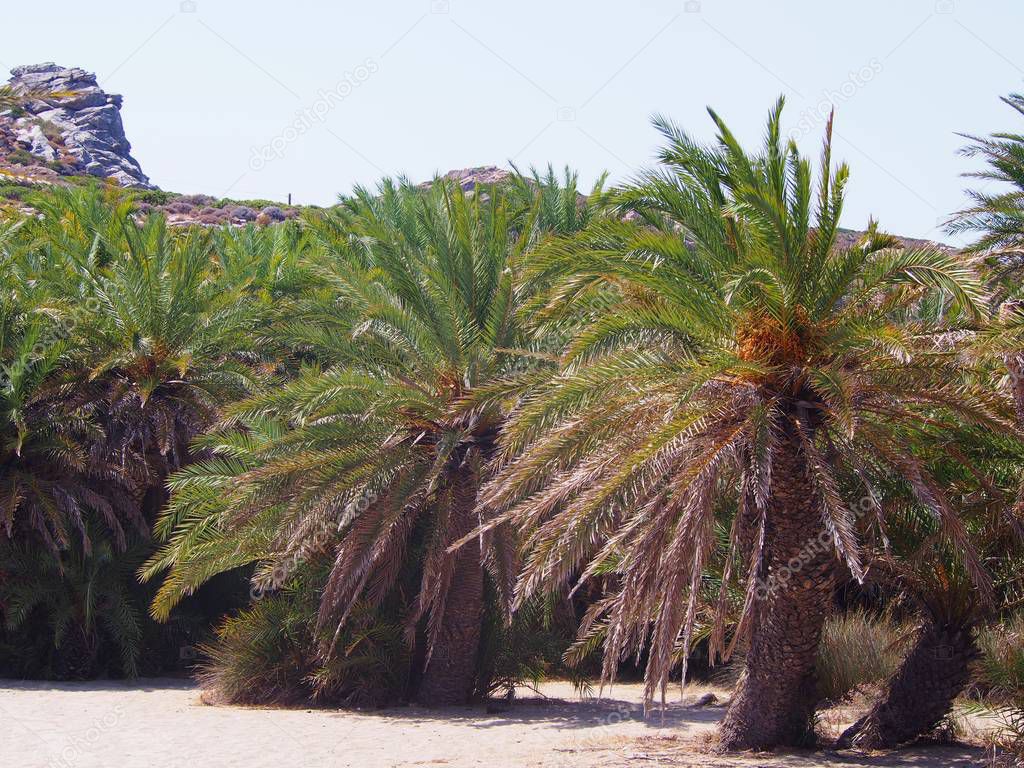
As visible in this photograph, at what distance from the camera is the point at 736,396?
853cm

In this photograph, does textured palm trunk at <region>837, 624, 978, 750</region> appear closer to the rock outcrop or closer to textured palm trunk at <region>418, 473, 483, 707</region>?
textured palm trunk at <region>418, 473, 483, 707</region>

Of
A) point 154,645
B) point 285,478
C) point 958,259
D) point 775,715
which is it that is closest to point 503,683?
point 285,478

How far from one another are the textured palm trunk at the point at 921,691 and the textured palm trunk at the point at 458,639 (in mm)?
5001

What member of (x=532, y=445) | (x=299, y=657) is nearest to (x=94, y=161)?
(x=299, y=657)

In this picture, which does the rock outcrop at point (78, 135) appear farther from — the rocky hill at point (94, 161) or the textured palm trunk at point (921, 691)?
the textured palm trunk at point (921, 691)

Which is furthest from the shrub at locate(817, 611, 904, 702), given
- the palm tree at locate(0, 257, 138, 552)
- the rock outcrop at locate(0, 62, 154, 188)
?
the rock outcrop at locate(0, 62, 154, 188)

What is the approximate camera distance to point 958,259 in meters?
7.70

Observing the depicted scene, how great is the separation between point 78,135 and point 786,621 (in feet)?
247

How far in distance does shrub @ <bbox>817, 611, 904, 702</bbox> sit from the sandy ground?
1511 millimetres

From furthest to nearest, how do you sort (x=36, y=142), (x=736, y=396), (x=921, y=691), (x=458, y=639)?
(x=36, y=142), (x=458, y=639), (x=921, y=691), (x=736, y=396)

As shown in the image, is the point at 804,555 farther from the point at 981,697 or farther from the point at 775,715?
the point at 981,697

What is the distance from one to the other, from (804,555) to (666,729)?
383 centimetres

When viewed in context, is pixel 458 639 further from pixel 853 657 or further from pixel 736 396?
pixel 736 396

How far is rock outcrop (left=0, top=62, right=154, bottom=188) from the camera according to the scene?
205 ft
